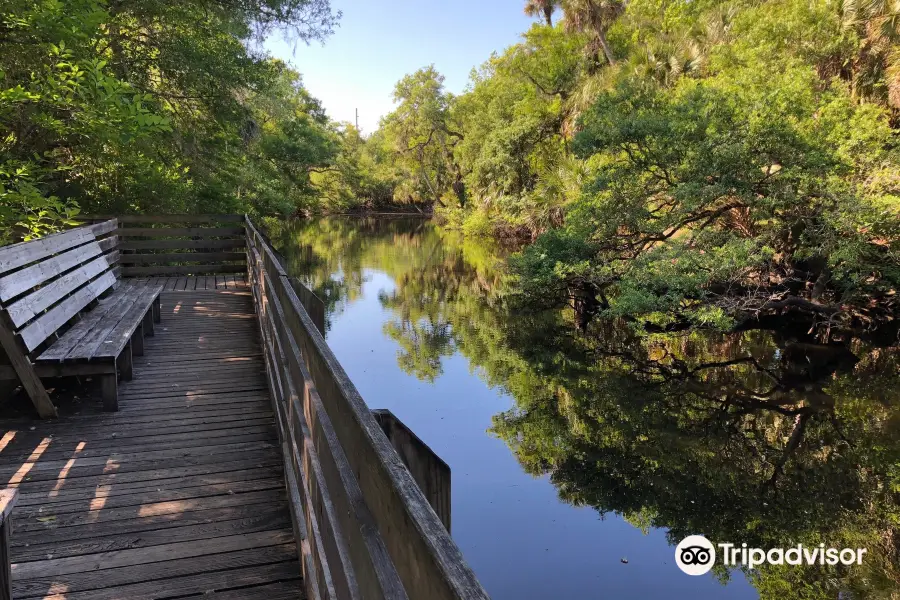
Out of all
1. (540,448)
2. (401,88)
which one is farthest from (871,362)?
(401,88)

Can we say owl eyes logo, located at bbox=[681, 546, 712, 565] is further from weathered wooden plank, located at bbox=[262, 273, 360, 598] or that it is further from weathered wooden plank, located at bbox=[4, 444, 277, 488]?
weathered wooden plank, located at bbox=[262, 273, 360, 598]

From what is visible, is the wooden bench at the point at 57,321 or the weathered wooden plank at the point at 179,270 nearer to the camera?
the wooden bench at the point at 57,321

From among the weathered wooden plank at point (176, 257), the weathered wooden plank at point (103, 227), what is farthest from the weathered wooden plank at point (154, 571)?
the weathered wooden plank at point (176, 257)

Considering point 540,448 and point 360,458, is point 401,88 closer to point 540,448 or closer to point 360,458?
point 540,448

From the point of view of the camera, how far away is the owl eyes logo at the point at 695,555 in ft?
21.9

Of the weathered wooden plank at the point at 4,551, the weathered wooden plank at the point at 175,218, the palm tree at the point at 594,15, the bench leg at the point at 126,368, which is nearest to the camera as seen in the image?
the weathered wooden plank at the point at 4,551

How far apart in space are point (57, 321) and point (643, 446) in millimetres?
7600

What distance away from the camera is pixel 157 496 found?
3.50 meters

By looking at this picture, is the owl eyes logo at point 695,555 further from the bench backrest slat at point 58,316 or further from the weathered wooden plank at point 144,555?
the bench backrest slat at point 58,316

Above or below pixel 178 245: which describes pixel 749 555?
below

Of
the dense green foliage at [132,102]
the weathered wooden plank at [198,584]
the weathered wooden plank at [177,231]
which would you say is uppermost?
the dense green foliage at [132,102]

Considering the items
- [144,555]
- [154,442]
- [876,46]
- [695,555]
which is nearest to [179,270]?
[154,442]

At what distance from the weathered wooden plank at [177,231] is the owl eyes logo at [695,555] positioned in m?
9.32

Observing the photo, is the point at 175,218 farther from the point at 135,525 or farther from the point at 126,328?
the point at 135,525
